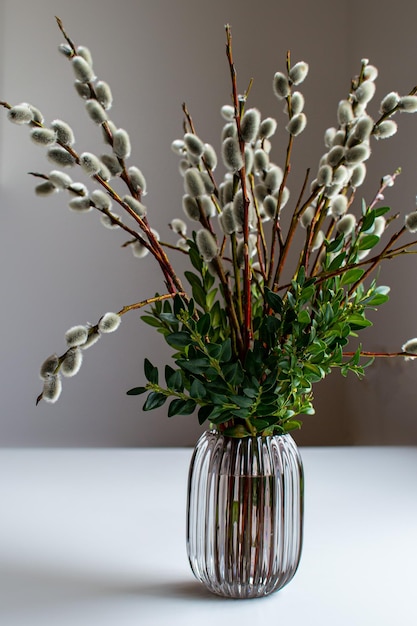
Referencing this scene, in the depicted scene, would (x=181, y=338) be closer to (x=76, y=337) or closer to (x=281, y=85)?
(x=76, y=337)

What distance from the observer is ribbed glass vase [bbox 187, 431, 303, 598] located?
748mm

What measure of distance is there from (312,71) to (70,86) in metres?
0.74

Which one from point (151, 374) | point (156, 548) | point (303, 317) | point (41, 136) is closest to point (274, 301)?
point (303, 317)

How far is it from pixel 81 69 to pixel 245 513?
0.42 metres

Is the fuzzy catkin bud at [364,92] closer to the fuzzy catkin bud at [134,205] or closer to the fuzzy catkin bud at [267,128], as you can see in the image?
the fuzzy catkin bud at [267,128]

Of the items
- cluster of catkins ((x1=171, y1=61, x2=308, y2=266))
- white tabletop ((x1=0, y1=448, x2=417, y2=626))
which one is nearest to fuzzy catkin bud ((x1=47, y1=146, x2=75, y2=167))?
cluster of catkins ((x1=171, y1=61, x2=308, y2=266))

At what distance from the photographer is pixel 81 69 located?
2.20ft

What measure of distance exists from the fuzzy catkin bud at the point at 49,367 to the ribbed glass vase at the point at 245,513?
191 millimetres

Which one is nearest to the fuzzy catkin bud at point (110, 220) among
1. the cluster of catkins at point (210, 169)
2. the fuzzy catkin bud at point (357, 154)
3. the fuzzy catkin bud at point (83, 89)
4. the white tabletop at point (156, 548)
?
the cluster of catkins at point (210, 169)

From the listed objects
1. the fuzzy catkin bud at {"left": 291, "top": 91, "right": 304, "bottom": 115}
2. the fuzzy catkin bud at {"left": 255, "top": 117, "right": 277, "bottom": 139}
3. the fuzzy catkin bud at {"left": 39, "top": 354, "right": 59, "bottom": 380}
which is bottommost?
the fuzzy catkin bud at {"left": 39, "top": 354, "right": 59, "bottom": 380}

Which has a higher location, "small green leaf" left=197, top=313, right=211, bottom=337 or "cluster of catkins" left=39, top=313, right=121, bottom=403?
"small green leaf" left=197, top=313, right=211, bottom=337

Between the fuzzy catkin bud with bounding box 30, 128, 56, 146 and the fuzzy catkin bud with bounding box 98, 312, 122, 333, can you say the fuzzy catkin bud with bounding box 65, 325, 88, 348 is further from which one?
the fuzzy catkin bud with bounding box 30, 128, 56, 146

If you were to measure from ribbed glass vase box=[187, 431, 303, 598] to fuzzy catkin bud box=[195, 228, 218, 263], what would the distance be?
0.61 feet

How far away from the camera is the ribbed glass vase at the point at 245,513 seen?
29.4 inches
